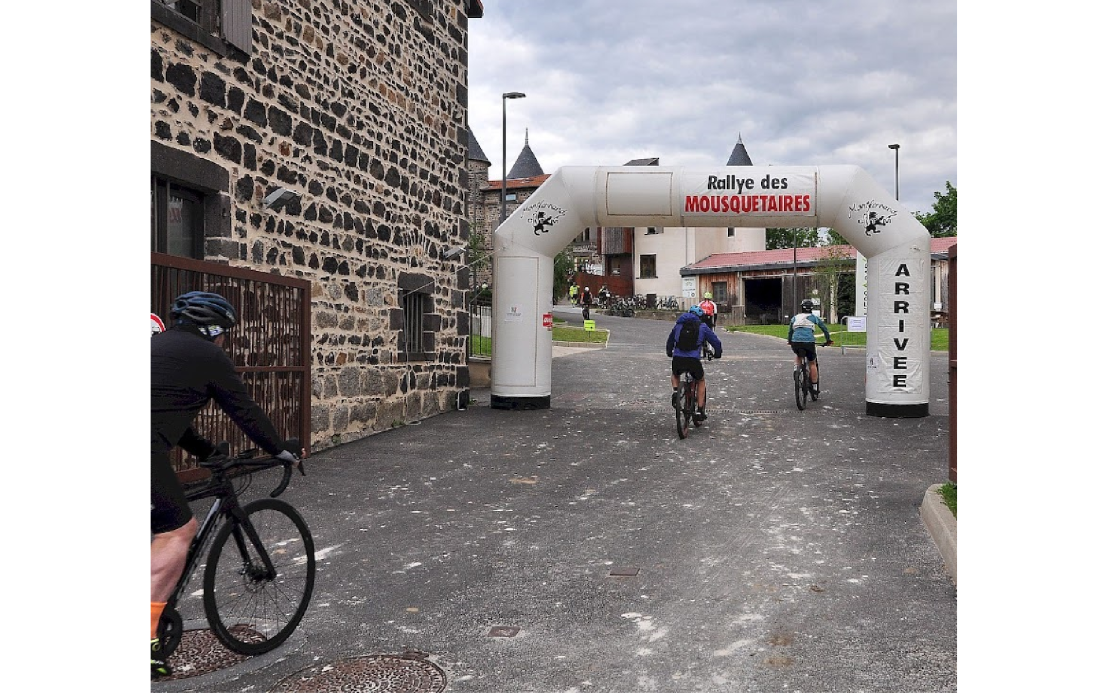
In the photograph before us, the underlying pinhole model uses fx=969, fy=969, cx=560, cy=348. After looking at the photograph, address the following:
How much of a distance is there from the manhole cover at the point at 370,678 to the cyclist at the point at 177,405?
0.57 m

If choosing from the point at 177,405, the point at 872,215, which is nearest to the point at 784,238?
the point at 872,215

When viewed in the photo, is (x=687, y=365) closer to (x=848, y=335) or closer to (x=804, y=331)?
(x=804, y=331)

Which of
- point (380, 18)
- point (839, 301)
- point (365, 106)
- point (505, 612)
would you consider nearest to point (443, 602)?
point (505, 612)

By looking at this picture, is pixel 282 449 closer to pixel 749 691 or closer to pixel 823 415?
pixel 749 691

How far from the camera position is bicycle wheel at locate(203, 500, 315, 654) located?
413cm

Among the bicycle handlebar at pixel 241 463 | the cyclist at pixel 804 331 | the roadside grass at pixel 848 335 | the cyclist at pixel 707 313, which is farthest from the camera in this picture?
the roadside grass at pixel 848 335

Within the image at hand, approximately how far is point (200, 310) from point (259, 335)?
512 cm

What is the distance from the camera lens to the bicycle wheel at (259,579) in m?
4.13

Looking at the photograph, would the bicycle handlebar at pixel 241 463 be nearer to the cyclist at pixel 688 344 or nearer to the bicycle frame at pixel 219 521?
the bicycle frame at pixel 219 521

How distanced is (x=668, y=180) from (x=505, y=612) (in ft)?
31.5

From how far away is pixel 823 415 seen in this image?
14.0 m

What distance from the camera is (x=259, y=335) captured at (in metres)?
8.95

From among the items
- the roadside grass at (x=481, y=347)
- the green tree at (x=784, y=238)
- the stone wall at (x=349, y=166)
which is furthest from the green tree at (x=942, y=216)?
the stone wall at (x=349, y=166)

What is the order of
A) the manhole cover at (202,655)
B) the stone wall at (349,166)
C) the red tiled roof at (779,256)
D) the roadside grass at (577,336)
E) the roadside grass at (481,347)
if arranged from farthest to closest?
1. the red tiled roof at (779,256)
2. the roadside grass at (577,336)
3. the roadside grass at (481,347)
4. the stone wall at (349,166)
5. the manhole cover at (202,655)
